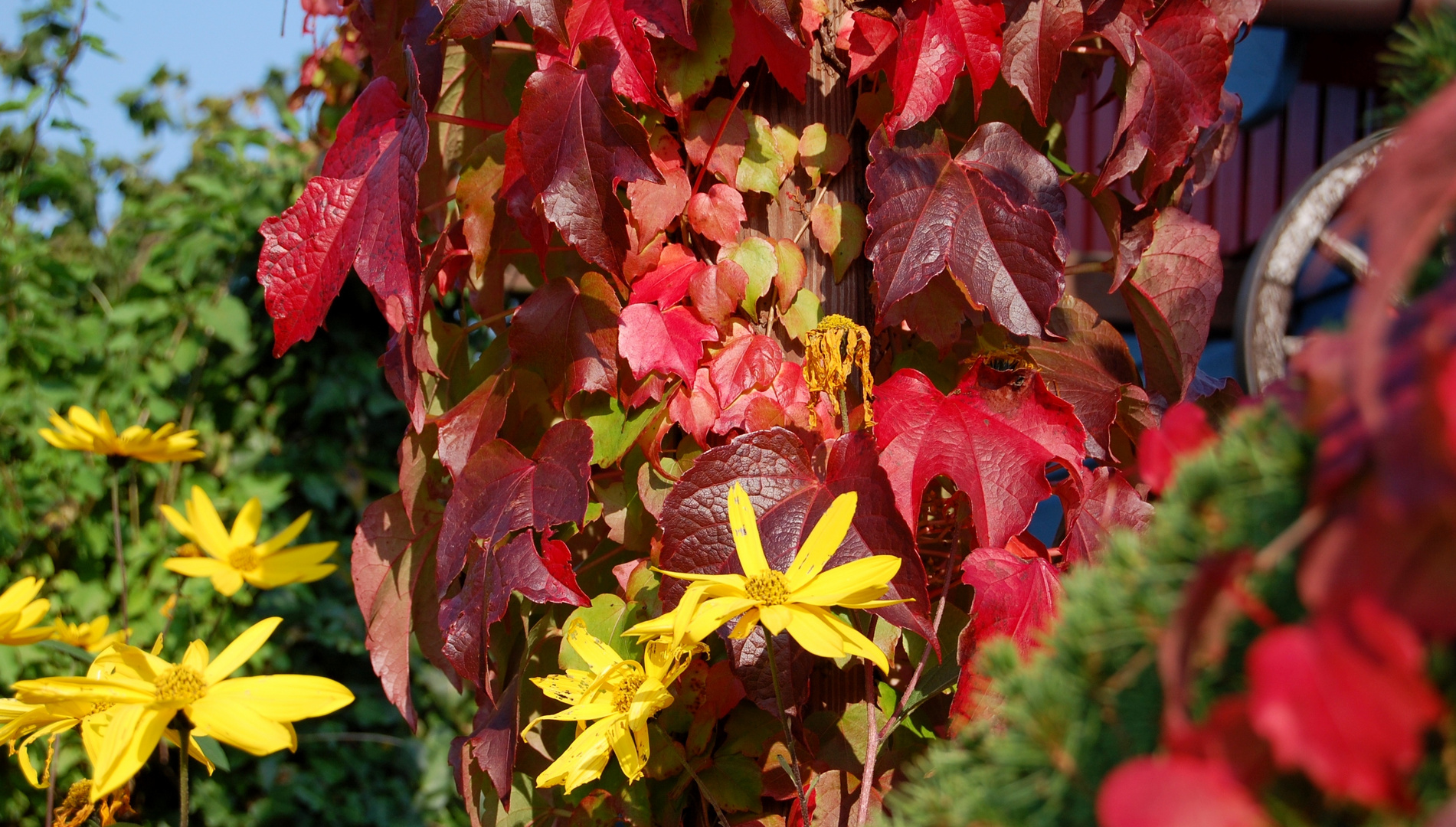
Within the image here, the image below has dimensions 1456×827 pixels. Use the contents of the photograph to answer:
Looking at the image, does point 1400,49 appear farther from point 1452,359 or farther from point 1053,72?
point 1053,72

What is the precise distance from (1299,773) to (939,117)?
33.6 inches

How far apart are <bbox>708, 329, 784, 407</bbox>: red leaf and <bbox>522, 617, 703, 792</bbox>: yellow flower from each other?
0.24m

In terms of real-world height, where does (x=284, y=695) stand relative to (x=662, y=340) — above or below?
below

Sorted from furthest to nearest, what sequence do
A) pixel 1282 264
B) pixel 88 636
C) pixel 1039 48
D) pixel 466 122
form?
pixel 1282 264
pixel 88 636
pixel 466 122
pixel 1039 48

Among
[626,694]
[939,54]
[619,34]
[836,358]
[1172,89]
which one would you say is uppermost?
[619,34]

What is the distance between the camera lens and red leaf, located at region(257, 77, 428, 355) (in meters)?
0.90

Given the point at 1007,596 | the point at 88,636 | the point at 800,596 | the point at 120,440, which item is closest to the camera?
the point at 800,596

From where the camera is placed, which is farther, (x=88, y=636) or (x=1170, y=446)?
(x=88, y=636)

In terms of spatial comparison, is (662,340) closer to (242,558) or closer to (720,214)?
(720,214)

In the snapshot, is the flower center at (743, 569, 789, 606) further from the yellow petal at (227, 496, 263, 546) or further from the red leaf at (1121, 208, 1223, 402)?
the yellow petal at (227, 496, 263, 546)

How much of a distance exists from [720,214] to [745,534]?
36 centimetres

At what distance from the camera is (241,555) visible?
148cm


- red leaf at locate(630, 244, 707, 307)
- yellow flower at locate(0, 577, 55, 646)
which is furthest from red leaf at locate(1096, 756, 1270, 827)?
yellow flower at locate(0, 577, 55, 646)

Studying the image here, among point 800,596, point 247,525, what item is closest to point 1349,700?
point 800,596
